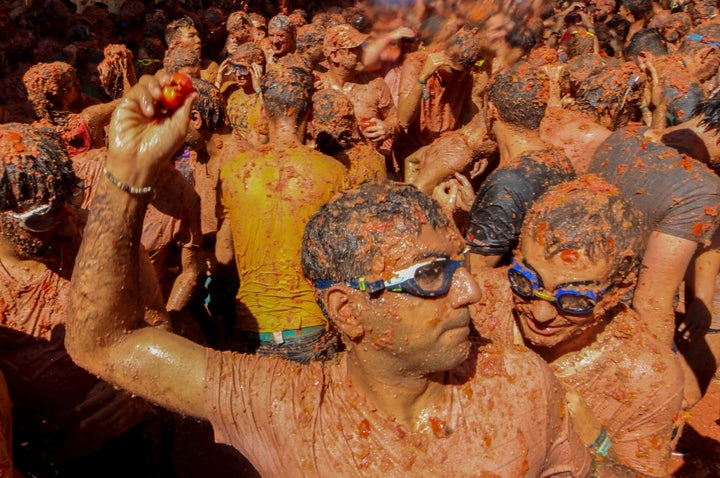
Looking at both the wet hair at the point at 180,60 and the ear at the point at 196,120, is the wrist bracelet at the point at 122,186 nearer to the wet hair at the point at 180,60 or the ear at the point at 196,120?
the ear at the point at 196,120

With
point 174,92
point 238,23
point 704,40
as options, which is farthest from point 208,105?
point 704,40

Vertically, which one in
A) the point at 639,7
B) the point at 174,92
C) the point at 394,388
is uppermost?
the point at 174,92

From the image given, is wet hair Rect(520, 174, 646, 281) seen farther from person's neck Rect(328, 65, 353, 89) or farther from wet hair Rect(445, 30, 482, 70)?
person's neck Rect(328, 65, 353, 89)

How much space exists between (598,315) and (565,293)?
0.70 ft

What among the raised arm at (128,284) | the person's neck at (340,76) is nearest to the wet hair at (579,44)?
the person's neck at (340,76)

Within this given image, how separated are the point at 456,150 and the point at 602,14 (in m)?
9.49

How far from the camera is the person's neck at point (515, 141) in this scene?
407cm

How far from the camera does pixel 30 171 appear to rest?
2.41 metres

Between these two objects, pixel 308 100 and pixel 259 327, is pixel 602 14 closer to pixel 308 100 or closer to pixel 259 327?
pixel 308 100

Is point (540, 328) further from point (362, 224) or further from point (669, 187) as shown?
point (669, 187)

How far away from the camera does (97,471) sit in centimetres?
302

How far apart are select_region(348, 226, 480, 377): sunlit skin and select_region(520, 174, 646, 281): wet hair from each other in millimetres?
873

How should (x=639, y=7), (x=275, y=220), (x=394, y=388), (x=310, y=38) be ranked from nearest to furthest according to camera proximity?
1. (x=394, y=388)
2. (x=275, y=220)
3. (x=310, y=38)
4. (x=639, y=7)

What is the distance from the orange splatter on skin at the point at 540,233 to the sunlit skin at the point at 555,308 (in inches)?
0.7
